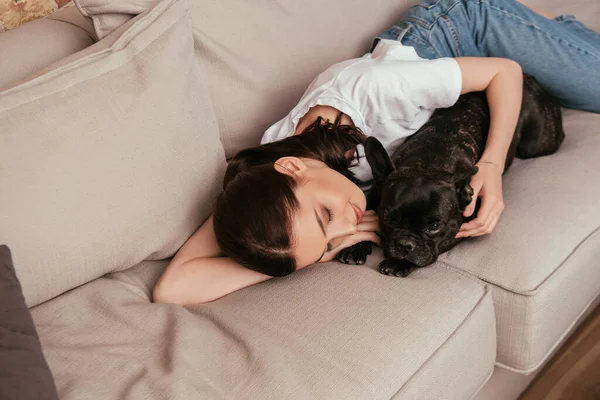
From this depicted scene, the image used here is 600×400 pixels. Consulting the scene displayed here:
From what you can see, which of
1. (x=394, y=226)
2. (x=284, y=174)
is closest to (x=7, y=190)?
(x=284, y=174)

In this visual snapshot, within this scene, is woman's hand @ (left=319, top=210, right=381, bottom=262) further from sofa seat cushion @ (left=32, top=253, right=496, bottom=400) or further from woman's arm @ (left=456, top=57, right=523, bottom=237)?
woman's arm @ (left=456, top=57, right=523, bottom=237)

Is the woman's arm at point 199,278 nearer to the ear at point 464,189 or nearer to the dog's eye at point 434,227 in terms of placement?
the dog's eye at point 434,227

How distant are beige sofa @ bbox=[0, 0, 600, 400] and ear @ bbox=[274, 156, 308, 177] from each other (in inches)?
8.8

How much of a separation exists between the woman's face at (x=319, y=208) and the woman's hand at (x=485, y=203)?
282 mm

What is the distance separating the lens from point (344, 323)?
1.18 m

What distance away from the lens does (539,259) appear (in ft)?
4.48

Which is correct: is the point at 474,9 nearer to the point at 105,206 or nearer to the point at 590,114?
the point at 590,114

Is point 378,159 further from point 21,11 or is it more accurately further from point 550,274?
point 21,11

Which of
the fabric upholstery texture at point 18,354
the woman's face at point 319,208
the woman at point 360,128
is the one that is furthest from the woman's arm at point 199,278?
the fabric upholstery texture at point 18,354

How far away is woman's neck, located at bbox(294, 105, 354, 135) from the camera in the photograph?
1611mm

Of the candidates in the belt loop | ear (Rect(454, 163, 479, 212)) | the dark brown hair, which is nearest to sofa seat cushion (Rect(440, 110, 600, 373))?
ear (Rect(454, 163, 479, 212))

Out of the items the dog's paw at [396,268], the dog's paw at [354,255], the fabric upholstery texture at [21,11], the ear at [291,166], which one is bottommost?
the dog's paw at [396,268]

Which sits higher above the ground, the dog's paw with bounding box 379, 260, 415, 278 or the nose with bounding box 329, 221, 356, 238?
the nose with bounding box 329, 221, 356, 238

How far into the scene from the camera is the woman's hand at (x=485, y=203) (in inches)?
56.5
